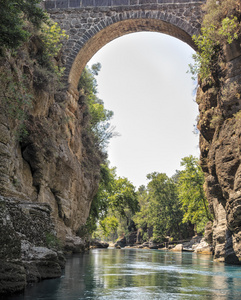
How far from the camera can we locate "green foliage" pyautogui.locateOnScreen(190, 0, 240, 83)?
38.9ft

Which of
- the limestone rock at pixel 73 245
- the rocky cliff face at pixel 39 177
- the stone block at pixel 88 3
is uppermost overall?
the stone block at pixel 88 3

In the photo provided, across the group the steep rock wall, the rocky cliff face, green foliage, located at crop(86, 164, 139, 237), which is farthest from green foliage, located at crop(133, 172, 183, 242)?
the steep rock wall

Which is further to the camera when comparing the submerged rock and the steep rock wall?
the steep rock wall

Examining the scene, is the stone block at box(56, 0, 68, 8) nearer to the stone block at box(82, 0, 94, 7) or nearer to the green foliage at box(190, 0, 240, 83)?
the stone block at box(82, 0, 94, 7)

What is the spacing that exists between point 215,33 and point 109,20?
6780 millimetres

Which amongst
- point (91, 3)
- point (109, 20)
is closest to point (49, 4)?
point (91, 3)

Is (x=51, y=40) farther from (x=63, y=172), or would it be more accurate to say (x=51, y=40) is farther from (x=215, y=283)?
(x=215, y=283)

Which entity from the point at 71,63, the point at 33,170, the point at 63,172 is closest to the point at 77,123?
the point at 71,63

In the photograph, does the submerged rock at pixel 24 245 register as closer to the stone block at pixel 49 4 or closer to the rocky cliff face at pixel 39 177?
the rocky cliff face at pixel 39 177

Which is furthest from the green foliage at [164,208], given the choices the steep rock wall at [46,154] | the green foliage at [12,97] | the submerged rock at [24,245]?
the submerged rock at [24,245]

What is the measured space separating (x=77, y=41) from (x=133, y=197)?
17701mm

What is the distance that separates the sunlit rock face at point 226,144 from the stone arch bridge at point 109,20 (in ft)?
15.8

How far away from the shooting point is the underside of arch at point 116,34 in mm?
17397

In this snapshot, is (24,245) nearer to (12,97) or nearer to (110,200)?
(12,97)
